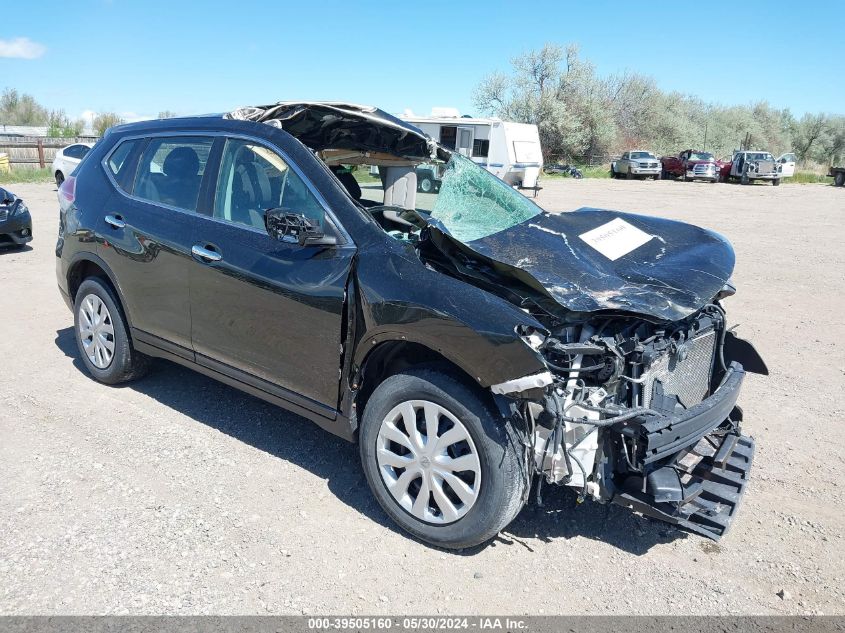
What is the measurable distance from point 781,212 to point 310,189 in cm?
2173

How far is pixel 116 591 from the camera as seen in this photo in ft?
9.43

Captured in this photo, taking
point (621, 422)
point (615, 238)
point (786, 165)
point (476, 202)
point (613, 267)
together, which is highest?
point (786, 165)

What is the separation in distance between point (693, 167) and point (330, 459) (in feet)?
127

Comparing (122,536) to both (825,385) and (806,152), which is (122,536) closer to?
(825,385)

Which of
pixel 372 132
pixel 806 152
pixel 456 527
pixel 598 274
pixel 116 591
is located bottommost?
pixel 116 591

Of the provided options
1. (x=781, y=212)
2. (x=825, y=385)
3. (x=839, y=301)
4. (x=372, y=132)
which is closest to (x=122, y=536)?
(x=372, y=132)

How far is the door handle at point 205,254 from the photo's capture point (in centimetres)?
385

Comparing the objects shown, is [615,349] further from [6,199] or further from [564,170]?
[564,170]

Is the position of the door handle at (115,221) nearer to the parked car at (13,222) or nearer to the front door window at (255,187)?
the front door window at (255,187)

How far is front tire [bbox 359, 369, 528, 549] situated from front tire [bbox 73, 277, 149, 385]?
232 centimetres

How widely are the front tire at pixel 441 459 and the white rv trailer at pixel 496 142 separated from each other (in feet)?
68.0

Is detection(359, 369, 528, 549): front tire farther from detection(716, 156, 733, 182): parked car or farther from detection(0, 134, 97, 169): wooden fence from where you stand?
detection(716, 156, 733, 182): parked car

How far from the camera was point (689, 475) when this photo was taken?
3.43 metres

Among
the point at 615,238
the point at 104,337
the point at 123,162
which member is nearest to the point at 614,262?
the point at 615,238
